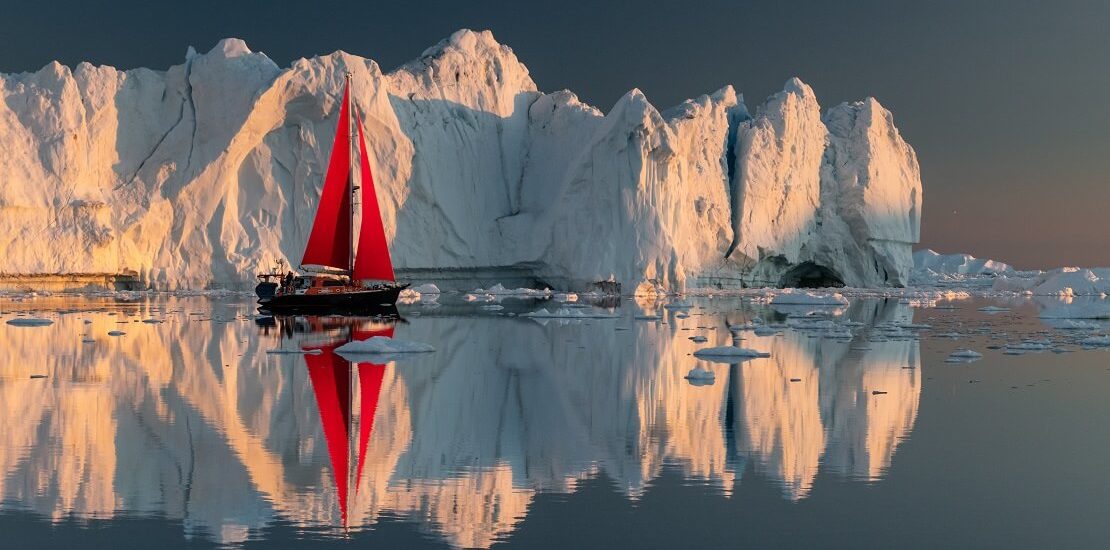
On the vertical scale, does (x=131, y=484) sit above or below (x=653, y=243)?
below

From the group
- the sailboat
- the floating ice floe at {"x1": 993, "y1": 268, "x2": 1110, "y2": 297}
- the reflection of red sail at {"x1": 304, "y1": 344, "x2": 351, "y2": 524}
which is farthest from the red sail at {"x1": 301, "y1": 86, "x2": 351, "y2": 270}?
the floating ice floe at {"x1": 993, "y1": 268, "x2": 1110, "y2": 297}

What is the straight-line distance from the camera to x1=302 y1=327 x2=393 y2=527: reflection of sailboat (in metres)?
6.02

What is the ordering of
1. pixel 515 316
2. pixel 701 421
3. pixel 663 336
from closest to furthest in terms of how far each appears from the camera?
1. pixel 701 421
2. pixel 663 336
3. pixel 515 316

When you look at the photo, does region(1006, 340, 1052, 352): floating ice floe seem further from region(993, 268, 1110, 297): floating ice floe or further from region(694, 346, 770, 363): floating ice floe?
region(993, 268, 1110, 297): floating ice floe

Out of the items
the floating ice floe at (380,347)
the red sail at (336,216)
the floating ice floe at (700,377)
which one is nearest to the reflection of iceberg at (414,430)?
the floating ice floe at (700,377)

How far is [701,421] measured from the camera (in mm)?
7848

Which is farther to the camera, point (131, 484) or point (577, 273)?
point (577, 273)

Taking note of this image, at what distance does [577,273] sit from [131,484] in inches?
1108

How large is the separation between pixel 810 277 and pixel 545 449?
38800 mm

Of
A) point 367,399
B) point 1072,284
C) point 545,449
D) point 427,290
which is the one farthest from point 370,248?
point 1072,284

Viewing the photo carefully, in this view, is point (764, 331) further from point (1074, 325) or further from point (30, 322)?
point (30, 322)

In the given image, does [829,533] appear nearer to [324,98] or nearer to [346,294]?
[346,294]

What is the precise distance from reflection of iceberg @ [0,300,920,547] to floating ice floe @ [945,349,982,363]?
417 millimetres

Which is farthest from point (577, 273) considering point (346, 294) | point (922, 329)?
point (922, 329)
